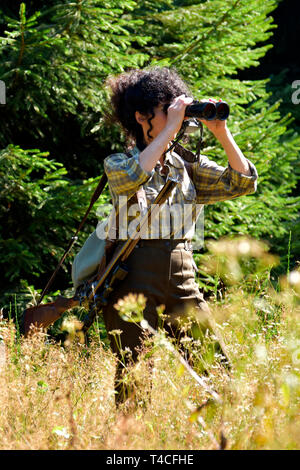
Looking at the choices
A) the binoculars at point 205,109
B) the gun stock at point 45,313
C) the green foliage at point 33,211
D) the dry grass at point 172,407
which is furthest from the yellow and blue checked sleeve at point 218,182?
the green foliage at point 33,211

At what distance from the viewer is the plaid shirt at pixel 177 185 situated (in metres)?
2.34

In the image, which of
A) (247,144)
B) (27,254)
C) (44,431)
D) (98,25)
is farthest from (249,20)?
(44,431)

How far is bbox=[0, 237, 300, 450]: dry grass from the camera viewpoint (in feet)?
5.43

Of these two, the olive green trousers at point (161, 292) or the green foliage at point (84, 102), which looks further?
the green foliage at point (84, 102)

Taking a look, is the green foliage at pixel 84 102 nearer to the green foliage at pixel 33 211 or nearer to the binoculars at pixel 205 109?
the green foliage at pixel 33 211

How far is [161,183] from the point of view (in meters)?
2.51

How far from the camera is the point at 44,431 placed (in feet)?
6.71

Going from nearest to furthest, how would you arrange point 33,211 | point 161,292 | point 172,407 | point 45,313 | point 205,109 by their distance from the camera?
point 172,407 < point 205,109 < point 161,292 < point 45,313 < point 33,211

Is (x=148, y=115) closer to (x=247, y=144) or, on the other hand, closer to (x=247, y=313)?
(x=247, y=313)

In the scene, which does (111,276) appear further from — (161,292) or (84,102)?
(84,102)

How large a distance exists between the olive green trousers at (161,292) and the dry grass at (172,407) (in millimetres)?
124

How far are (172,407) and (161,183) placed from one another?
973mm

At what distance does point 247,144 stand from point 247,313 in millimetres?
3086

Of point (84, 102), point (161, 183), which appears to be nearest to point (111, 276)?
point (161, 183)
